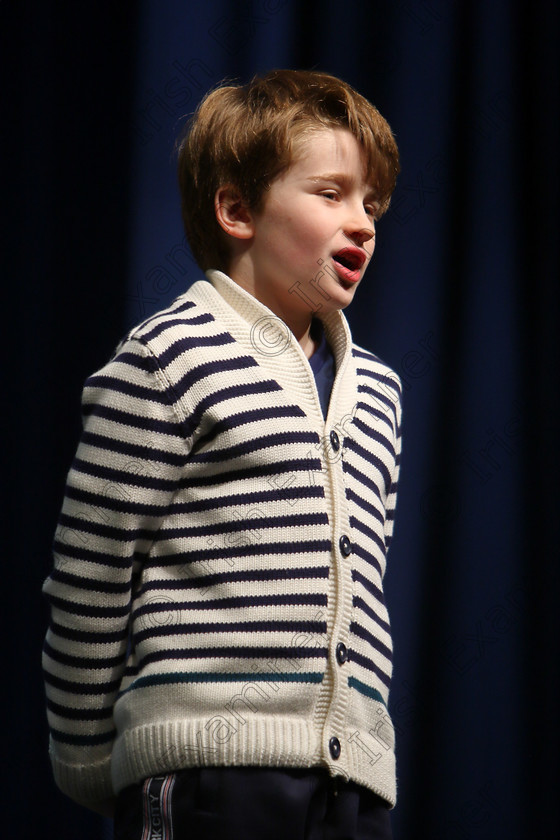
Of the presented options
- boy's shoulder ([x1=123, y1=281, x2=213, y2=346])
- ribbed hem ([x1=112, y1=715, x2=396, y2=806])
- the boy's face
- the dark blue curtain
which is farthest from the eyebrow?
ribbed hem ([x1=112, y1=715, x2=396, y2=806])

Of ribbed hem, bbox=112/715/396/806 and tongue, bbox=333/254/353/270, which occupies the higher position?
tongue, bbox=333/254/353/270

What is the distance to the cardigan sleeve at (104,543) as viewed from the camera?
856mm

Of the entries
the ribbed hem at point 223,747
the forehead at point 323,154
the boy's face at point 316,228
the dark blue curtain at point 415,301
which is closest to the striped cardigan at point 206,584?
the ribbed hem at point 223,747

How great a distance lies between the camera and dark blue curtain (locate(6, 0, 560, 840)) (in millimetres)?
1358

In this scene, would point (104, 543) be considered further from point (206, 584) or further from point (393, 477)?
point (393, 477)

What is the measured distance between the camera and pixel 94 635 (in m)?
0.86

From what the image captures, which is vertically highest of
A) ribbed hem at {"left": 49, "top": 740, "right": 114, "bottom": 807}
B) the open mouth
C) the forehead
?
the forehead

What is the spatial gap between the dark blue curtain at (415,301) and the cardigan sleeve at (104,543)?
1.63 ft

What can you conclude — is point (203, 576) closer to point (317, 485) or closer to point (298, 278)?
point (317, 485)

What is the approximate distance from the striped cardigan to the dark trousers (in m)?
0.02

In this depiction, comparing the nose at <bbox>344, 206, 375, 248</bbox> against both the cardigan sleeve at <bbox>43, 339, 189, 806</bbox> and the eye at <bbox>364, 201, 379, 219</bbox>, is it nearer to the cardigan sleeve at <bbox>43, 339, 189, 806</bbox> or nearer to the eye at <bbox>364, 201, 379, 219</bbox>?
the eye at <bbox>364, 201, 379, 219</bbox>

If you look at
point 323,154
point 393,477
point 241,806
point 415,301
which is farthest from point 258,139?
point 241,806

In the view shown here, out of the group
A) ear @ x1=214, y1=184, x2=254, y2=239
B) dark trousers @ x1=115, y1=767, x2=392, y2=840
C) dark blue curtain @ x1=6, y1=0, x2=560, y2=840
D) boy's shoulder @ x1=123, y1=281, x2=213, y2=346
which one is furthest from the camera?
dark blue curtain @ x1=6, y1=0, x2=560, y2=840

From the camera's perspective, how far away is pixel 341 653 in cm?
84
